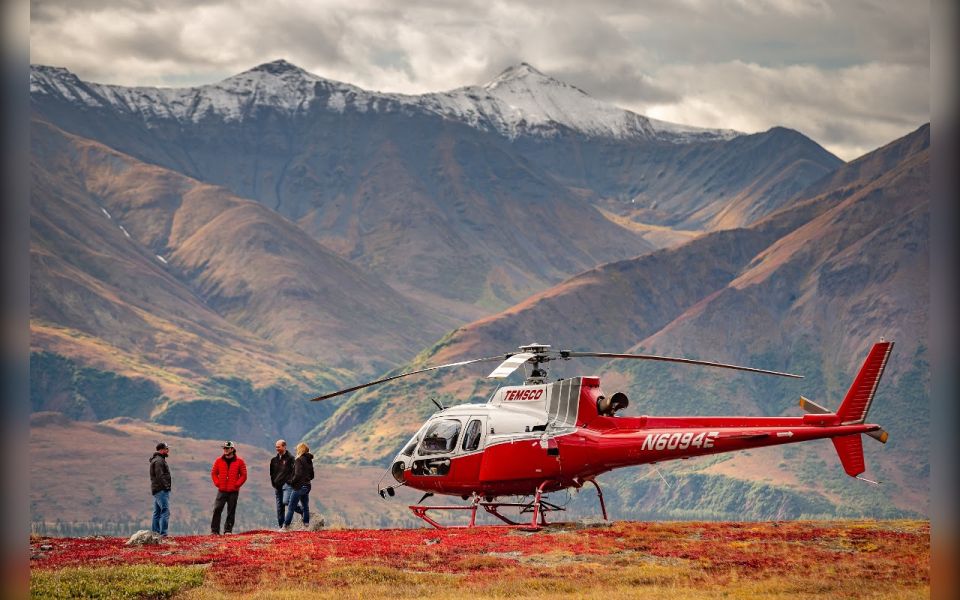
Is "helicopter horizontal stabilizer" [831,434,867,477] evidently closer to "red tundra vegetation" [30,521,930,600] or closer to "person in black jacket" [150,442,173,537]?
"red tundra vegetation" [30,521,930,600]

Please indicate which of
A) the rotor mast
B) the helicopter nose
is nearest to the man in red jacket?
the helicopter nose

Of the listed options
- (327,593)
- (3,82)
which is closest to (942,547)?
(3,82)

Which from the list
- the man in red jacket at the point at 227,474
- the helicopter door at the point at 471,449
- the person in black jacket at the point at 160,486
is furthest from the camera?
the man in red jacket at the point at 227,474

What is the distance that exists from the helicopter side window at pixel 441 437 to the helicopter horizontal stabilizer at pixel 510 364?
341cm

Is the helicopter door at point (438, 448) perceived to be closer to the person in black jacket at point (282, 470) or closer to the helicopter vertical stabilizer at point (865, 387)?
the person in black jacket at point (282, 470)

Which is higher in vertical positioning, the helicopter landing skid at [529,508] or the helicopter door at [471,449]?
the helicopter door at [471,449]

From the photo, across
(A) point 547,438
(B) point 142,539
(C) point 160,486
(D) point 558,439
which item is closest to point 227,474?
(C) point 160,486

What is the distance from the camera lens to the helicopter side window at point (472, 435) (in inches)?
1697

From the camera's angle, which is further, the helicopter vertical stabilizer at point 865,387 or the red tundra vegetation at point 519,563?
the helicopter vertical stabilizer at point 865,387

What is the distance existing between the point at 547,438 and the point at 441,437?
4306 mm

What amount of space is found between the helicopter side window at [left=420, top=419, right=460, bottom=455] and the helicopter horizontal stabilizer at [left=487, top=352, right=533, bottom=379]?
134 inches

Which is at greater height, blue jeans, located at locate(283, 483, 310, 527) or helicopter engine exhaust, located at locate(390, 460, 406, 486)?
helicopter engine exhaust, located at locate(390, 460, 406, 486)

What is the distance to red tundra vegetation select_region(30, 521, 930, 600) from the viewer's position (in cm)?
3097

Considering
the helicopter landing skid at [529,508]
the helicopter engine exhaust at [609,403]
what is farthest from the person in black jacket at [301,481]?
the helicopter engine exhaust at [609,403]
